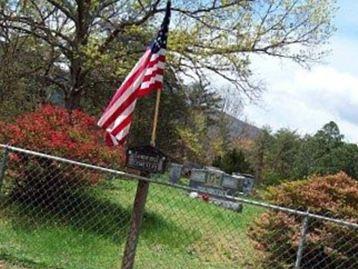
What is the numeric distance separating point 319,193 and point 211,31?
11.0 meters

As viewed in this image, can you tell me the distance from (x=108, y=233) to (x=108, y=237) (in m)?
0.19

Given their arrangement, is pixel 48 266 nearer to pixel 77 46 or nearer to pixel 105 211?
pixel 105 211

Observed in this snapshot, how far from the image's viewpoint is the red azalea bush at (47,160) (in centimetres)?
966

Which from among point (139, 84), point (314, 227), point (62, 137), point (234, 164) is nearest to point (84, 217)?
point (62, 137)

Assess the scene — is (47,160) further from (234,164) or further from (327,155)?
(327,155)

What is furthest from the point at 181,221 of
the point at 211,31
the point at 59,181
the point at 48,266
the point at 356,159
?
the point at 356,159

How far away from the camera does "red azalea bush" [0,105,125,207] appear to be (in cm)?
966

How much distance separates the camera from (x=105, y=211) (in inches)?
414

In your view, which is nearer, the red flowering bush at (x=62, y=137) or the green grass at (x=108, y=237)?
the green grass at (x=108, y=237)

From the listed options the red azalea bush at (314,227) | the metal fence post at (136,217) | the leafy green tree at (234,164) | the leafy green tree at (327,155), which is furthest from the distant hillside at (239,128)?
the metal fence post at (136,217)

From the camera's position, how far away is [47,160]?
970 centimetres

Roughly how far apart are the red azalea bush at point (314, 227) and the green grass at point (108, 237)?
44 cm

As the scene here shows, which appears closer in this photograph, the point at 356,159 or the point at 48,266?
the point at 48,266

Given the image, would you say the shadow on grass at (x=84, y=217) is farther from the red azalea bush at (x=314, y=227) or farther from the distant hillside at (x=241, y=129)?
the distant hillside at (x=241, y=129)
